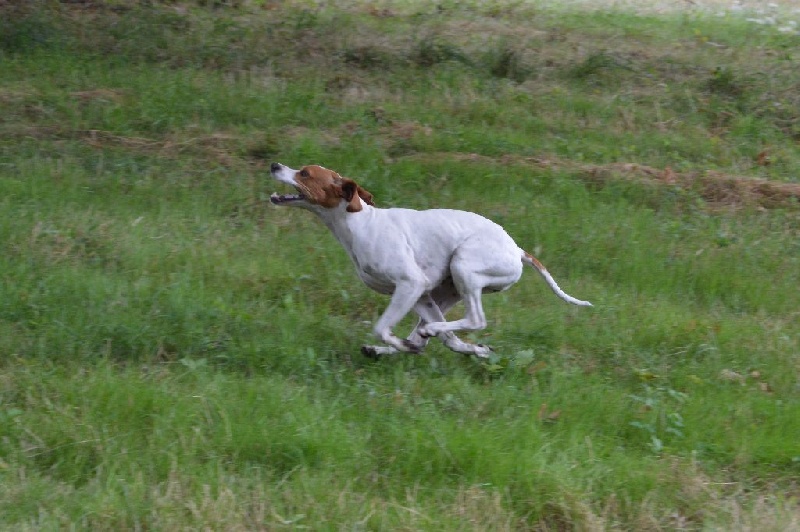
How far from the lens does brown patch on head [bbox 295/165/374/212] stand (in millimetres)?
7004

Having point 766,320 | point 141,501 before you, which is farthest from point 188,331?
point 766,320

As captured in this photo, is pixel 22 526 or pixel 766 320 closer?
pixel 22 526

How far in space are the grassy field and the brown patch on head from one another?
99cm

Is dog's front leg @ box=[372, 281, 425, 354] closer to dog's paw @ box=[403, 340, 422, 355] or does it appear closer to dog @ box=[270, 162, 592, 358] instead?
dog @ box=[270, 162, 592, 358]

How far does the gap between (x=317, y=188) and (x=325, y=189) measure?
0.05 metres

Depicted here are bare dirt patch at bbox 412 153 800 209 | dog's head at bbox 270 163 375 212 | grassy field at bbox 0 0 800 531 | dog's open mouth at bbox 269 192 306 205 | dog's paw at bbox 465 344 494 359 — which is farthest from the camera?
bare dirt patch at bbox 412 153 800 209

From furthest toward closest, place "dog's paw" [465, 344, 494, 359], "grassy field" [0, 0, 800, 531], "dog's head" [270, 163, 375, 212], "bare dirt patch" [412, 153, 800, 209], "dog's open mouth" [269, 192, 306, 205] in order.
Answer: "bare dirt patch" [412, 153, 800, 209]
"dog's paw" [465, 344, 494, 359]
"dog's head" [270, 163, 375, 212]
"dog's open mouth" [269, 192, 306, 205]
"grassy field" [0, 0, 800, 531]

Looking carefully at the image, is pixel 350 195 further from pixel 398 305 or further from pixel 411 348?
pixel 411 348

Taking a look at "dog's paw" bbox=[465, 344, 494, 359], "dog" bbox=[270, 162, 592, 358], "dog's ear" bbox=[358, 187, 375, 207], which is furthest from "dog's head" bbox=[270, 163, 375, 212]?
"dog's paw" bbox=[465, 344, 494, 359]

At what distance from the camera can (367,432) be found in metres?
6.30

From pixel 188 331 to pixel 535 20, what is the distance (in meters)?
11.2

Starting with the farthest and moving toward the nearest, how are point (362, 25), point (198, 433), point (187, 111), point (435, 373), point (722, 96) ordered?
point (362, 25) → point (722, 96) → point (187, 111) → point (435, 373) → point (198, 433)

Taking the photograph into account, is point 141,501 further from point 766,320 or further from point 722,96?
point 722,96

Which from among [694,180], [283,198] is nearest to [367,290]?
[283,198]
